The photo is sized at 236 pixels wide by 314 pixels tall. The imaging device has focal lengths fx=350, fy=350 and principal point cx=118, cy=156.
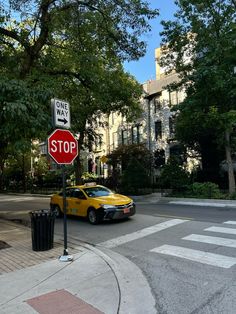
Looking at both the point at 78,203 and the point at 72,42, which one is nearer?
the point at 78,203

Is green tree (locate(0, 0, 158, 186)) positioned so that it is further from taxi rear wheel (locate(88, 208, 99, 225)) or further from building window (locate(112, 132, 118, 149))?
building window (locate(112, 132, 118, 149))

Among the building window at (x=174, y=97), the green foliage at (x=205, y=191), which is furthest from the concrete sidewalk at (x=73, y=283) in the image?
the building window at (x=174, y=97)

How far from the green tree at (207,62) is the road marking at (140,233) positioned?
787 centimetres

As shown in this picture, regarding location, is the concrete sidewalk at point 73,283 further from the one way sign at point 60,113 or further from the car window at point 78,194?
the car window at point 78,194

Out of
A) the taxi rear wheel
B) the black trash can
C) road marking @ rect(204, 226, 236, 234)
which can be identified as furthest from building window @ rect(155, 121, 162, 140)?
the black trash can

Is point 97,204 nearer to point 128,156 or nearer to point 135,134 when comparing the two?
point 128,156

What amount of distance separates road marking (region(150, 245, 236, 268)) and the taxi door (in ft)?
17.7

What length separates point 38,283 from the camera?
6168mm

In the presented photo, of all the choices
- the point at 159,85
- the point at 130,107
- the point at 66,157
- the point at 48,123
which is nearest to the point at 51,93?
the point at 48,123

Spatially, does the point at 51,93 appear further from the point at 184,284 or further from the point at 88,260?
the point at 184,284

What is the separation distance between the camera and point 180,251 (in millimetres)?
8227

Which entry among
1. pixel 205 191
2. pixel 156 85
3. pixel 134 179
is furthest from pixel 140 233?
pixel 156 85

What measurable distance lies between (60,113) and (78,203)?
22.1ft

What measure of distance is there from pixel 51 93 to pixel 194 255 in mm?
5863
